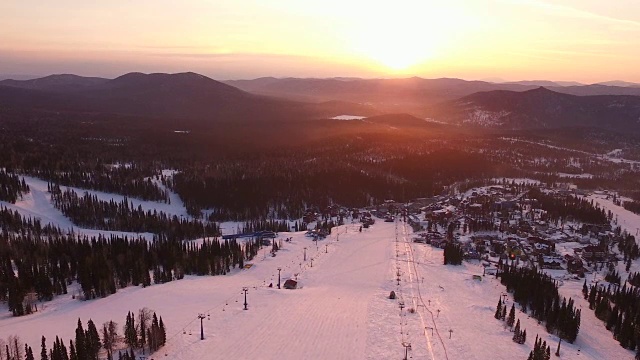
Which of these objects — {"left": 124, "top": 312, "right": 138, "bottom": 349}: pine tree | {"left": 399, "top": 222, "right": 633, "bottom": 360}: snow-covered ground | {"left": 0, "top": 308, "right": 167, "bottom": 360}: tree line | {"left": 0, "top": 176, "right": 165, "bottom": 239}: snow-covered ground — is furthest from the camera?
{"left": 0, "top": 176, "right": 165, "bottom": 239}: snow-covered ground

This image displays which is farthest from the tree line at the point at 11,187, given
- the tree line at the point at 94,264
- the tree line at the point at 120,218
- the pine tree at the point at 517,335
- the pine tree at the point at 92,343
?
the pine tree at the point at 517,335

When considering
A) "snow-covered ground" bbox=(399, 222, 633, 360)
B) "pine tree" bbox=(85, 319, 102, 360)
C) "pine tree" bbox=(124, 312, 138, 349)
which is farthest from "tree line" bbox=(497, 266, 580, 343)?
"pine tree" bbox=(85, 319, 102, 360)

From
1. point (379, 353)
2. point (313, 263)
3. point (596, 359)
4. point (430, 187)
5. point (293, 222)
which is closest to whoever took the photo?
point (379, 353)

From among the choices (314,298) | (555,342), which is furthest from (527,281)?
(314,298)

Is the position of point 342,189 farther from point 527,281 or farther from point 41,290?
point 41,290

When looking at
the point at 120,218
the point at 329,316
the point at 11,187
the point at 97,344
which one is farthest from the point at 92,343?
the point at 11,187

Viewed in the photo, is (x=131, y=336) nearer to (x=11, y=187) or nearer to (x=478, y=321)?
(x=478, y=321)

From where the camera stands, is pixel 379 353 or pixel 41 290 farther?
pixel 41 290

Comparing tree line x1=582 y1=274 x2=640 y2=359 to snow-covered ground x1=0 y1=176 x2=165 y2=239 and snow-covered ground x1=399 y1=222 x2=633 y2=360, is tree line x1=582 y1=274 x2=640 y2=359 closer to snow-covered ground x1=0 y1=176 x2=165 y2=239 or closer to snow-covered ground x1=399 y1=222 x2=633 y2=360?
snow-covered ground x1=399 y1=222 x2=633 y2=360
